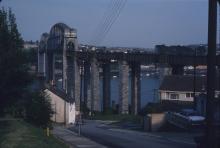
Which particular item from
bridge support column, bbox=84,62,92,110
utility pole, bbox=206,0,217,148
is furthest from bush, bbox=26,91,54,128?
bridge support column, bbox=84,62,92,110

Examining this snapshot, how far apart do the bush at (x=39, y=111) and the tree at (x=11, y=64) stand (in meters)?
11.1

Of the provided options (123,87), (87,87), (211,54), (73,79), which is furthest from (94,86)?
(211,54)

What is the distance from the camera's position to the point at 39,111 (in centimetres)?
4638

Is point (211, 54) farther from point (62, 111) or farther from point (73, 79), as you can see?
point (73, 79)

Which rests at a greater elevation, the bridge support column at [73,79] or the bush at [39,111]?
the bridge support column at [73,79]

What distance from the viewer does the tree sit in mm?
31859

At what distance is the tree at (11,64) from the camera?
3186cm

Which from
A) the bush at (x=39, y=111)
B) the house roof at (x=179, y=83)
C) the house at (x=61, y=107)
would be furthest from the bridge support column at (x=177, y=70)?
the bush at (x=39, y=111)

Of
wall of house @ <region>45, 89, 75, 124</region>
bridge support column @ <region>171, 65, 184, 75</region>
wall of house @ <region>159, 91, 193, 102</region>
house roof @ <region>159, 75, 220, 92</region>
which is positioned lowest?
wall of house @ <region>45, 89, 75, 124</region>

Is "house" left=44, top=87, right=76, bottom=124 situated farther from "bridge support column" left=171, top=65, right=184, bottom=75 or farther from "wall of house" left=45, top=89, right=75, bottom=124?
"bridge support column" left=171, top=65, right=184, bottom=75

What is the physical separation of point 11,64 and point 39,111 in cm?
1455

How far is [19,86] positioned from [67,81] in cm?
8324

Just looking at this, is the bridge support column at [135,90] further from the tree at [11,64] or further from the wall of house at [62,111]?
the tree at [11,64]

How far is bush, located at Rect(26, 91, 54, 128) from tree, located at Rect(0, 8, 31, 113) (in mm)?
11121
